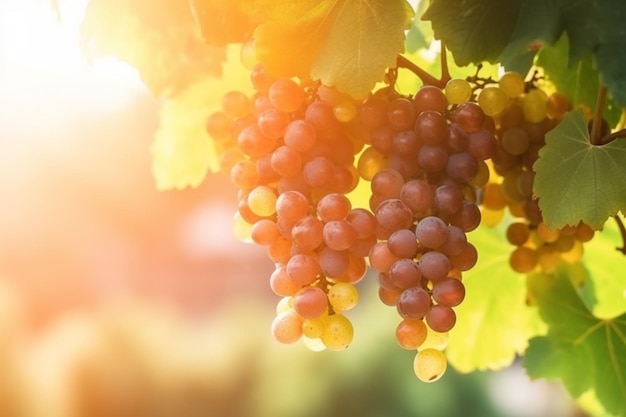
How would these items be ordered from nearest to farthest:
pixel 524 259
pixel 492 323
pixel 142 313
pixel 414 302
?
pixel 414 302, pixel 524 259, pixel 492 323, pixel 142 313

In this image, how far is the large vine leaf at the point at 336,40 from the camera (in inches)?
20.1

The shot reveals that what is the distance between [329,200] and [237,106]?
A: 0.13 meters

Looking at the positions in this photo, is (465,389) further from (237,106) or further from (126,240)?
(237,106)

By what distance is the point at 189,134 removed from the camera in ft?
2.50

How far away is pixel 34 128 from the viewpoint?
10.8 feet

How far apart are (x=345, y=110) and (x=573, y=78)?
193mm

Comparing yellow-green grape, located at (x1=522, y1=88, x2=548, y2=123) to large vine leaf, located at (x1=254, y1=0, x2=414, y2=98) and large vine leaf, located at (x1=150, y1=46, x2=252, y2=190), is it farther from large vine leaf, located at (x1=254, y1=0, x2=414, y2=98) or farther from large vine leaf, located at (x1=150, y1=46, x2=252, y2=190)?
large vine leaf, located at (x1=150, y1=46, x2=252, y2=190)

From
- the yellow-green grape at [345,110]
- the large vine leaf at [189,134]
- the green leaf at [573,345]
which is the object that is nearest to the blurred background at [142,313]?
the large vine leaf at [189,134]

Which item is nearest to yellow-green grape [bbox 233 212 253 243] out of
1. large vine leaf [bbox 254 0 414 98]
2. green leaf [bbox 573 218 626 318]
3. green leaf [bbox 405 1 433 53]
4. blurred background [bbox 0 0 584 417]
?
large vine leaf [bbox 254 0 414 98]

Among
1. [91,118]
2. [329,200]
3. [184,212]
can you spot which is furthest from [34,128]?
[329,200]

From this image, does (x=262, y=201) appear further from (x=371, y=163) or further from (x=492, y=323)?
(x=492, y=323)

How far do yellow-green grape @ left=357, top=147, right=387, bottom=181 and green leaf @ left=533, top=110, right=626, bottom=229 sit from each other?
10cm

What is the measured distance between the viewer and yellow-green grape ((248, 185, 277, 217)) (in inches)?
21.9

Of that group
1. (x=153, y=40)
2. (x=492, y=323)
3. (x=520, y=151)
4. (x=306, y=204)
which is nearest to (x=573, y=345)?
(x=492, y=323)
